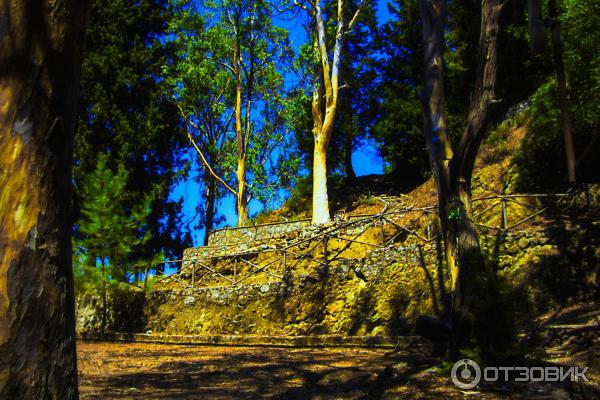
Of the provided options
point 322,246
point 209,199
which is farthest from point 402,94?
point 209,199

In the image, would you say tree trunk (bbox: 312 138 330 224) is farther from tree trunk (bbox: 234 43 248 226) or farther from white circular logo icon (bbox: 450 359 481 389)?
white circular logo icon (bbox: 450 359 481 389)

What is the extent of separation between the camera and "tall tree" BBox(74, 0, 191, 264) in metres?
21.7

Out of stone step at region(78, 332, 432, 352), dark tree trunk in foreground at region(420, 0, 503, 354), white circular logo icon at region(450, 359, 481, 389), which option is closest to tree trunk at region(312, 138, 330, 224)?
stone step at region(78, 332, 432, 352)

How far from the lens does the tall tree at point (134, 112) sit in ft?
71.2

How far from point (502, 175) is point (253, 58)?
15.5 metres

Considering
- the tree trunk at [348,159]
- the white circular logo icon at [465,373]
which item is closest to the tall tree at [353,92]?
the tree trunk at [348,159]

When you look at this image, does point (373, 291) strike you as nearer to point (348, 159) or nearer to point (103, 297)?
point (103, 297)

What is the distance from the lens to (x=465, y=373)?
5703 millimetres

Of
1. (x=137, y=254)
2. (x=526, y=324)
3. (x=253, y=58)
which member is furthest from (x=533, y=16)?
(x=253, y=58)

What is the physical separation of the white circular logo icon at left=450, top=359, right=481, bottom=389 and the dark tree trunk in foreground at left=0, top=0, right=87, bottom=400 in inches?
169

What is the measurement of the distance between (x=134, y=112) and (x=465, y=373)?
2060 cm

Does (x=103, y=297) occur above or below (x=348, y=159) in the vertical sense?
below

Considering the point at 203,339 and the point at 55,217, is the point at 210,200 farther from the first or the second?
the point at 55,217

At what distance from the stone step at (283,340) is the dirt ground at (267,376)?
1.13 ft
